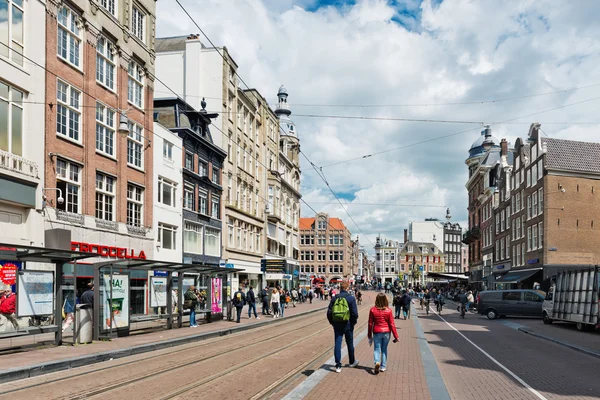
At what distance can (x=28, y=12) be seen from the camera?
22953 millimetres

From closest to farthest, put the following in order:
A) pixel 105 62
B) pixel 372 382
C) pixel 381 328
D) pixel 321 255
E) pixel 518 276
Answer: pixel 372 382 → pixel 381 328 → pixel 105 62 → pixel 518 276 → pixel 321 255

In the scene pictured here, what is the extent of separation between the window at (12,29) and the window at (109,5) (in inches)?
277

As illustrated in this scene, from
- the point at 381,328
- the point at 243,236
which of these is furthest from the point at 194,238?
the point at 381,328

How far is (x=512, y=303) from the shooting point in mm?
35000

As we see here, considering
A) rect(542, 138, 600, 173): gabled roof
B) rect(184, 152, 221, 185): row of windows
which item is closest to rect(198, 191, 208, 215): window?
rect(184, 152, 221, 185): row of windows

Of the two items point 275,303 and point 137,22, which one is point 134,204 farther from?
point 137,22

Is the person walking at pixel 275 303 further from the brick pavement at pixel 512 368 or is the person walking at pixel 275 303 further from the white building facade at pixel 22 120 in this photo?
the white building facade at pixel 22 120

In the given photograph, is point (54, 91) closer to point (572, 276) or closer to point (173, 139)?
point (173, 139)

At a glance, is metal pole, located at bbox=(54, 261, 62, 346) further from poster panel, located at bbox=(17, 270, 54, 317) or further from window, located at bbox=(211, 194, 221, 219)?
window, located at bbox=(211, 194, 221, 219)

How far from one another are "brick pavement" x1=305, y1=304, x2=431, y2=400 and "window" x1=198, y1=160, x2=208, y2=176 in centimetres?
2858

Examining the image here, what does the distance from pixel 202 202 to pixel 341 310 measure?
31.5 meters

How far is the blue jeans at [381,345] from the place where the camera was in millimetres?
11594

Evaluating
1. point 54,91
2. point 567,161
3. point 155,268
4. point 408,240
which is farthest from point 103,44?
point 408,240

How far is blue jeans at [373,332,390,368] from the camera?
11594mm
